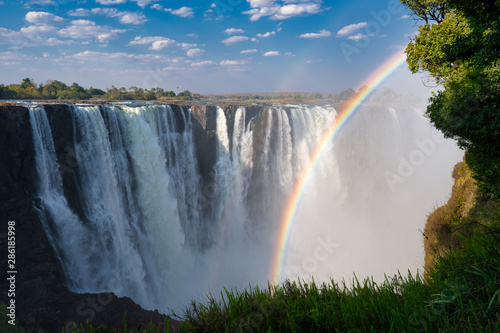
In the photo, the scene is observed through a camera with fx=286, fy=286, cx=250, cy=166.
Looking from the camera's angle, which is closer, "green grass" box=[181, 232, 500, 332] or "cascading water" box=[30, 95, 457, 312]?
"green grass" box=[181, 232, 500, 332]

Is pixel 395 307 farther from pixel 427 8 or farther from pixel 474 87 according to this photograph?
pixel 427 8

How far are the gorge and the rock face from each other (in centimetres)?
5

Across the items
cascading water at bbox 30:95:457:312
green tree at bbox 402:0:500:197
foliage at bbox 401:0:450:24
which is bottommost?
cascading water at bbox 30:95:457:312

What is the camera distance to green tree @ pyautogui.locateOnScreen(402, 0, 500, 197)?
5.37 meters

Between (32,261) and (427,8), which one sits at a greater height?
(427,8)

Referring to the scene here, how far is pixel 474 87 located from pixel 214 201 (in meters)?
18.9

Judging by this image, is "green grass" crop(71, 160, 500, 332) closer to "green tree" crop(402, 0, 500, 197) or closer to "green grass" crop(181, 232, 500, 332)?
"green grass" crop(181, 232, 500, 332)

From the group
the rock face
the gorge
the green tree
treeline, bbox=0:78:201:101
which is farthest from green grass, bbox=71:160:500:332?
treeline, bbox=0:78:201:101

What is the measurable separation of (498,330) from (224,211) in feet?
69.9

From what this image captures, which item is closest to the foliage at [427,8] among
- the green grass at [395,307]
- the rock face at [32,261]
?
the green grass at [395,307]

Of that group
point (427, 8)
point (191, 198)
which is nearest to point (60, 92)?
point (191, 198)

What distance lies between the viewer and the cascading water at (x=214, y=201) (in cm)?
1337

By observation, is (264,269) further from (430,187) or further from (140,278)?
(430,187)

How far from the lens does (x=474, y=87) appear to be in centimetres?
546
